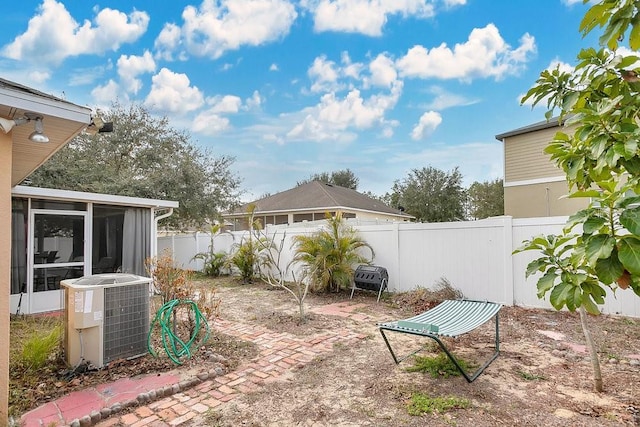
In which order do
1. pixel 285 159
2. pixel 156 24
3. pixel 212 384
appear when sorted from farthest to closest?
pixel 285 159
pixel 156 24
pixel 212 384

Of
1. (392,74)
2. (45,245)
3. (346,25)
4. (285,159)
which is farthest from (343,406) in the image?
(285,159)

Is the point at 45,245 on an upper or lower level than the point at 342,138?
lower

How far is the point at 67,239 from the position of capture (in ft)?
23.1

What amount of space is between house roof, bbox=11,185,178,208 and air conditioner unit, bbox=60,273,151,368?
11.8 feet

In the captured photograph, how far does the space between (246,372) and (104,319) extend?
169 cm

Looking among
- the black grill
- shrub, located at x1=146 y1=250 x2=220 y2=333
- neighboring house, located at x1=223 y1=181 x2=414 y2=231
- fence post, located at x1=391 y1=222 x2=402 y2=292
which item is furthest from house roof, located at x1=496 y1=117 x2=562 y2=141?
shrub, located at x1=146 y1=250 x2=220 y2=333

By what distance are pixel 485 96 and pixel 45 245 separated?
1254 centimetres

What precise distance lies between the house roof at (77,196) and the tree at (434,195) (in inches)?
762

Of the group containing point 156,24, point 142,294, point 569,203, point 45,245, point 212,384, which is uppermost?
point 156,24

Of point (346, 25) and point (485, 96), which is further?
point (485, 96)

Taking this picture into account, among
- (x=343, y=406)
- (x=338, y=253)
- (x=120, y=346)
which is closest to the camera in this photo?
(x=343, y=406)

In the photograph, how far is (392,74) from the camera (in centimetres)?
1156

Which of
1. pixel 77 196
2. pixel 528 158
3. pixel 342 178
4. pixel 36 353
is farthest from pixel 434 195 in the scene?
pixel 36 353

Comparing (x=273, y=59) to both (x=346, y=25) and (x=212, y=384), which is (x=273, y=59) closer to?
(x=346, y=25)
